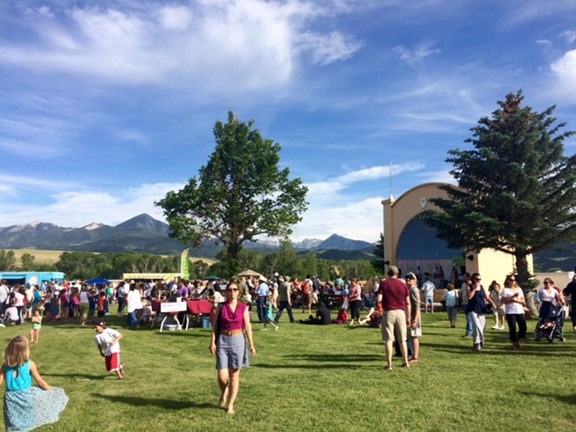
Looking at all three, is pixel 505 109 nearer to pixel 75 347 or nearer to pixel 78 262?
pixel 75 347

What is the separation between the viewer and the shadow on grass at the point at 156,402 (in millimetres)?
6871

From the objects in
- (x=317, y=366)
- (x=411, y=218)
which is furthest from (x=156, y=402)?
(x=411, y=218)

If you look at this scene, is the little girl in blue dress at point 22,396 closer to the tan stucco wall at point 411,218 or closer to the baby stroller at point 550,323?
the baby stroller at point 550,323

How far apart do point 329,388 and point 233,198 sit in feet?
85.0

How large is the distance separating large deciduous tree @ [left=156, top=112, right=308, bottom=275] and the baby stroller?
21827mm

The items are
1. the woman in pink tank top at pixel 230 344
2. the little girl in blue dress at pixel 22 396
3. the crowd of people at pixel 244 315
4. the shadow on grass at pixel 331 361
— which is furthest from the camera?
the shadow on grass at pixel 331 361

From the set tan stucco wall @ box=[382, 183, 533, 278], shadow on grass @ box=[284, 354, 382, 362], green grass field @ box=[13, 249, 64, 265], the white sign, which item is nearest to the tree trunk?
tan stucco wall @ box=[382, 183, 533, 278]

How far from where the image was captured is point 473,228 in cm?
2341

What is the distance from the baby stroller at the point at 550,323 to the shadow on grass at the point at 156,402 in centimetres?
944

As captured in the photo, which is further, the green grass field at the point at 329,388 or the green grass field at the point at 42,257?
the green grass field at the point at 42,257

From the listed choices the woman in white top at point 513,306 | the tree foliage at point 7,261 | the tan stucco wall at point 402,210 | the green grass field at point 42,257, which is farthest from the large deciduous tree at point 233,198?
the green grass field at point 42,257

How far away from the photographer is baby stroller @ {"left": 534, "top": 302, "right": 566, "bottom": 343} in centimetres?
1220

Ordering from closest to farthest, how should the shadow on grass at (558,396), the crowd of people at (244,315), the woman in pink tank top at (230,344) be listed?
1. the crowd of people at (244,315)
2. the woman in pink tank top at (230,344)
3. the shadow on grass at (558,396)

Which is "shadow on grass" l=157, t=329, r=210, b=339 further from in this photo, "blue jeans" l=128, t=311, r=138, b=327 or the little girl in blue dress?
the little girl in blue dress
